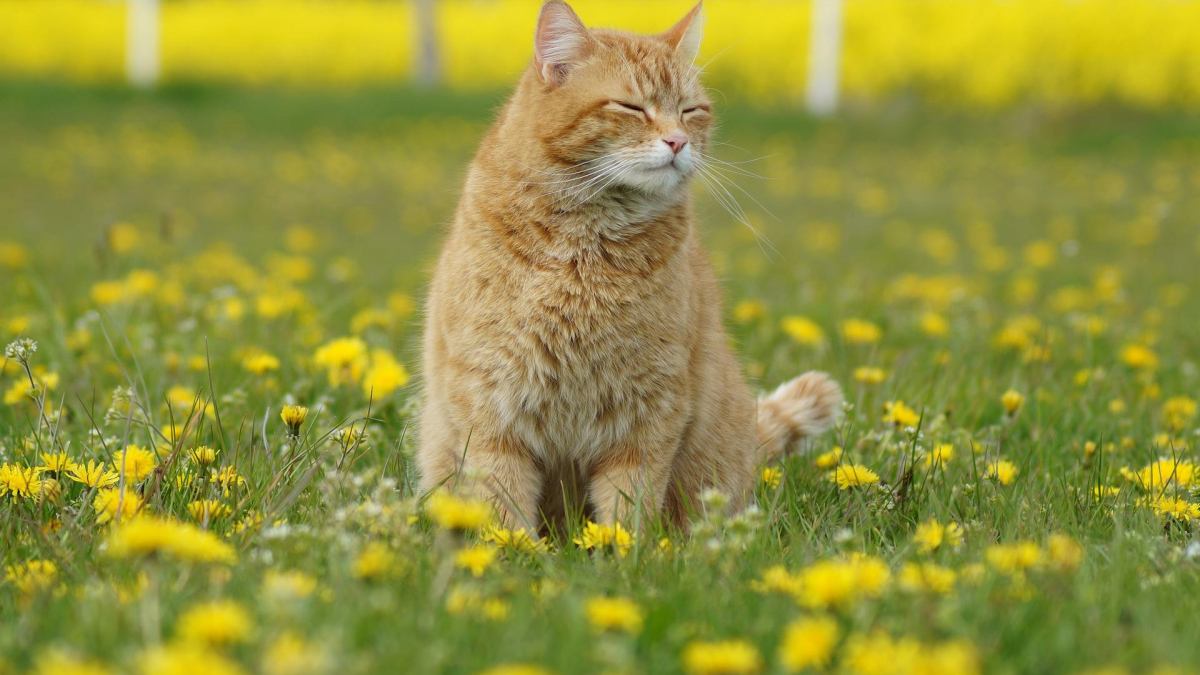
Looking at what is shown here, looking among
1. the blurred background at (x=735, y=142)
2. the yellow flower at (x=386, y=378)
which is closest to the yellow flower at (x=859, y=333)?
the blurred background at (x=735, y=142)

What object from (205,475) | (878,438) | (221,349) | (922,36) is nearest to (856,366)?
(878,438)

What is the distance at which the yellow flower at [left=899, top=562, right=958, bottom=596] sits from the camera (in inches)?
61.2

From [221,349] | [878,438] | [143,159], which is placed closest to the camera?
[878,438]

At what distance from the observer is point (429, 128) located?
14.4 m

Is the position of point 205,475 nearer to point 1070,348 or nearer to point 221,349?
point 221,349

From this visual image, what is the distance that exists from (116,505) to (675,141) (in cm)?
135

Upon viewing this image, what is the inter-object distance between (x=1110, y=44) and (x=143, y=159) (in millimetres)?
13540

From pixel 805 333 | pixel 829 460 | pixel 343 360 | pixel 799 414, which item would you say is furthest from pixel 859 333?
pixel 343 360

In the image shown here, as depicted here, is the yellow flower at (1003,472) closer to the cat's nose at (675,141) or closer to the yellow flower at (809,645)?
the cat's nose at (675,141)

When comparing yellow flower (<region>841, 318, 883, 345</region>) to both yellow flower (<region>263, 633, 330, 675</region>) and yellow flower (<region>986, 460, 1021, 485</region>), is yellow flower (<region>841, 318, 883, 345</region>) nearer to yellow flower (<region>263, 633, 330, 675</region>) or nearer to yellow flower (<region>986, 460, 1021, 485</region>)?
yellow flower (<region>986, 460, 1021, 485</region>)

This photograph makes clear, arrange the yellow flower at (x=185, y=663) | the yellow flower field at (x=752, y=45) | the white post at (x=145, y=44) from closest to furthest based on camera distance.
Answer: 1. the yellow flower at (x=185, y=663)
2. the yellow flower field at (x=752, y=45)
3. the white post at (x=145, y=44)

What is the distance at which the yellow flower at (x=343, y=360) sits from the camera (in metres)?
2.91

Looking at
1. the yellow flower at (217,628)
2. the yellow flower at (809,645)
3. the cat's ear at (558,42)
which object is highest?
the cat's ear at (558,42)

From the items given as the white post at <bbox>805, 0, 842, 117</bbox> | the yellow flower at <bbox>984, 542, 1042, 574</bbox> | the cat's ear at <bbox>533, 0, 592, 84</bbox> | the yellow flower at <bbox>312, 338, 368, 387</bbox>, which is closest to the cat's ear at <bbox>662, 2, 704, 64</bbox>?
the cat's ear at <bbox>533, 0, 592, 84</bbox>
